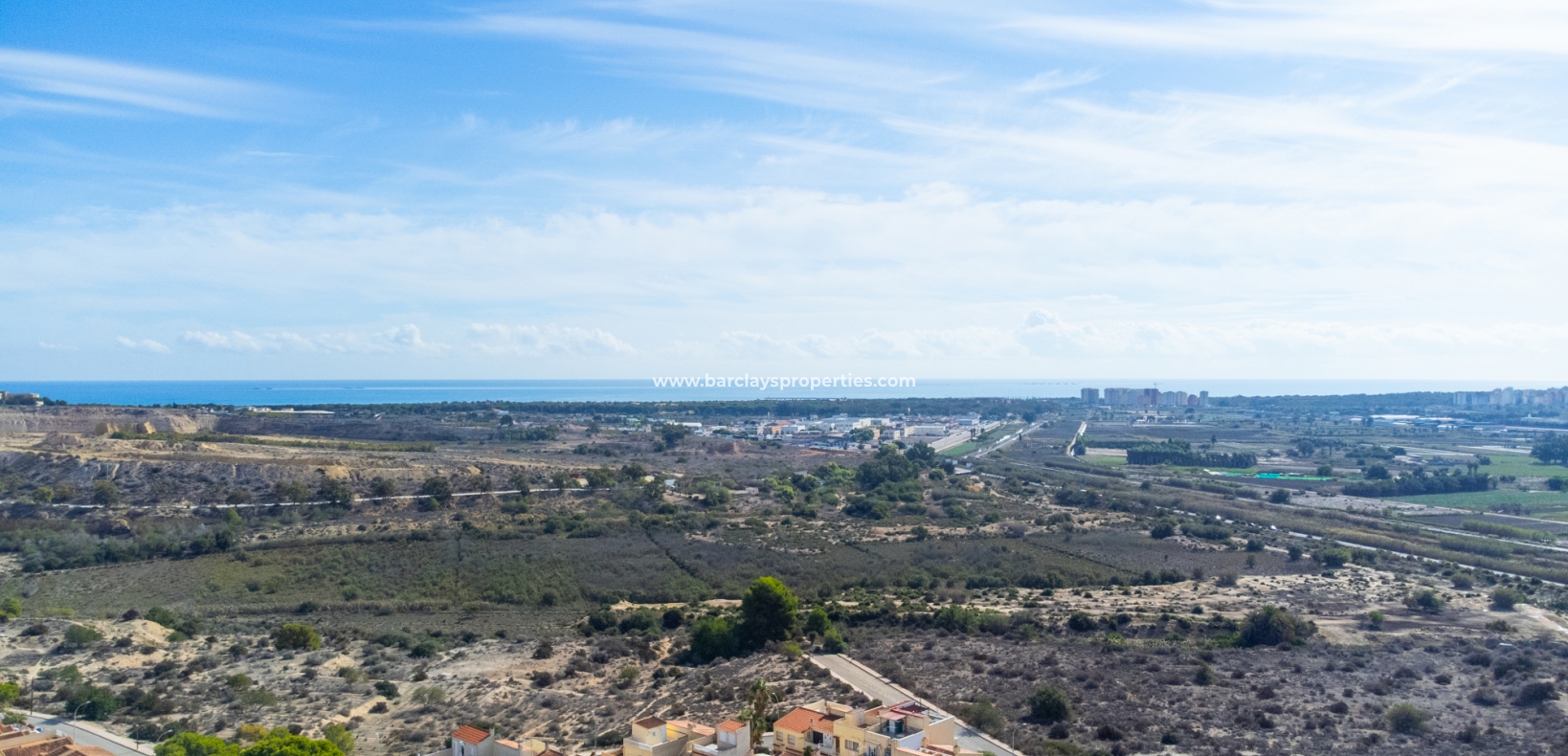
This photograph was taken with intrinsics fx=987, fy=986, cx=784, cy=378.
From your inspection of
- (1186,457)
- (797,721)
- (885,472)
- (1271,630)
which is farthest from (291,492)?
(1186,457)

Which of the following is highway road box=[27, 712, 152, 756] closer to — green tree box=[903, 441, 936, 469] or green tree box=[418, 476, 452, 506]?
green tree box=[418, 476, 452, 506]

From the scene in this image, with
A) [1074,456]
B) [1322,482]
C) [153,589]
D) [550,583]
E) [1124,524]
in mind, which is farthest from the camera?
[1074,456]

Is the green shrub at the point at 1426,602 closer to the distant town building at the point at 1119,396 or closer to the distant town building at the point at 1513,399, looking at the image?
the distant town building at the point at 1513,399

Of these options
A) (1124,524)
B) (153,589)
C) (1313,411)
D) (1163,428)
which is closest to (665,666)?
(153,589)

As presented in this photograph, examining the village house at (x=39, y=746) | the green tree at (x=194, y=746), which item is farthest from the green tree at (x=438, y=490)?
the village house at (x=39, y=746)

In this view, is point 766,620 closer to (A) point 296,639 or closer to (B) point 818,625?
(B) point 818,625

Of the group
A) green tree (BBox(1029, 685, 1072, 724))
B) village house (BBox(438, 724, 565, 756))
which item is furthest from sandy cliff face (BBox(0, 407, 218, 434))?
green tree (BBox(1029, 685, 1072, 724))

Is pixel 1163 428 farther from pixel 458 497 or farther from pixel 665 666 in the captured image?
→ pixel 665 666

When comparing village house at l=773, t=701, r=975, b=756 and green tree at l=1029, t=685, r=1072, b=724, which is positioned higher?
village house at l=773, t=701, r=975, b=756
